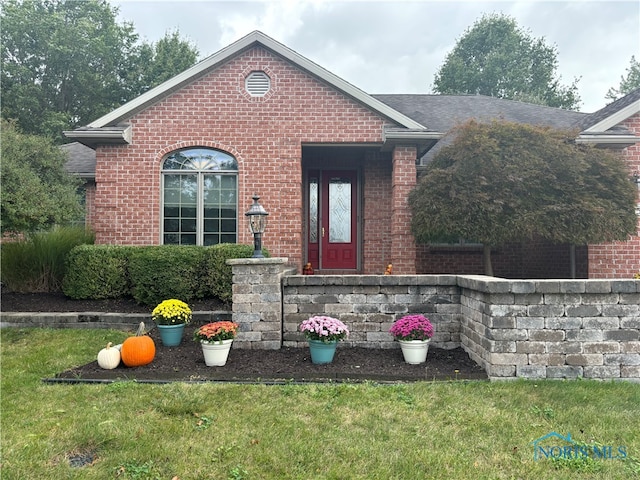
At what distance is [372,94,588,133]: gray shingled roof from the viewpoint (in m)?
10.6

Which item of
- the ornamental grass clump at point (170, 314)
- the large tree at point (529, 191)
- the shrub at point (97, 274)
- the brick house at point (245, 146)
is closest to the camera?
the ornamental grass clump at point (170, 314)

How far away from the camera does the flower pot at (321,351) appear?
4746 mm

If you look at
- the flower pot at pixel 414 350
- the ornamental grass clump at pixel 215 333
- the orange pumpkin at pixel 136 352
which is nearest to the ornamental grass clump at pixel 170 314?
the orange pumpkin at pixel 136 352

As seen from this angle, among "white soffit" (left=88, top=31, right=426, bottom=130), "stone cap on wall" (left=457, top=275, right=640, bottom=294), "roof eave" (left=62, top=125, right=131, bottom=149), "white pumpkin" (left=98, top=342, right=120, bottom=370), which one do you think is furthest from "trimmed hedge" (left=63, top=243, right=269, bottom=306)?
"stone cap on wall" (left=457, top=275, right=640, bottom=294)

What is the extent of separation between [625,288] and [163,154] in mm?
7968

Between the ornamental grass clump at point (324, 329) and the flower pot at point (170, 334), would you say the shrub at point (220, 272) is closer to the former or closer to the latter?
the flower pot at point (170, 334)

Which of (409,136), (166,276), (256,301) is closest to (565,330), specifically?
(256,301)

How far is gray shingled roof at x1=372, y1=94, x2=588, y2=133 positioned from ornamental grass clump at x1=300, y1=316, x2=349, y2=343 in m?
7.04

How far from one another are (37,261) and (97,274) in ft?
4.71

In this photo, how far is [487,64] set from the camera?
26422 mm

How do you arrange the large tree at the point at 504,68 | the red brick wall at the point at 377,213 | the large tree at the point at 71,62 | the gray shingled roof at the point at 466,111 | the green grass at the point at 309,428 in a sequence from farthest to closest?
the large tree at the point at 504,68 → the large tree at the point at 71,62 → the gray shingled roof at the point at 466,111 → the red brick wall at the point at 377,213 → the green grass at the point at 309,428

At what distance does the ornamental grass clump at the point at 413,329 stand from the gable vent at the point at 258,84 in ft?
19.1

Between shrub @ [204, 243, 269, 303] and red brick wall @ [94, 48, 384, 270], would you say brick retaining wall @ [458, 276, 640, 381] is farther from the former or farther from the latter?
red brick wall @ [94, 48, 384, 270]

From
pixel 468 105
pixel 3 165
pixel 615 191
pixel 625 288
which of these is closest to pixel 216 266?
pixel 3 165
